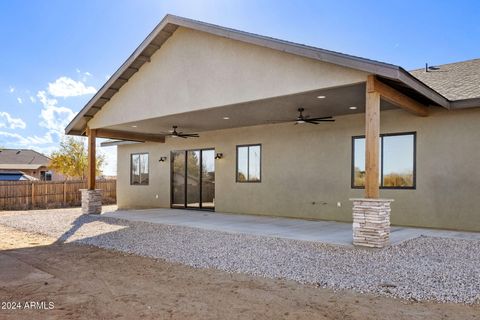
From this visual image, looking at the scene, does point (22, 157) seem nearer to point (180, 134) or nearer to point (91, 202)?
point (91, 202)

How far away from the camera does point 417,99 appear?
8492mm

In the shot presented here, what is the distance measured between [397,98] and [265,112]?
140 inches

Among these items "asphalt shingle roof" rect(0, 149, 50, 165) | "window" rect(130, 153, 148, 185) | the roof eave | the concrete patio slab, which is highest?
the roof eave

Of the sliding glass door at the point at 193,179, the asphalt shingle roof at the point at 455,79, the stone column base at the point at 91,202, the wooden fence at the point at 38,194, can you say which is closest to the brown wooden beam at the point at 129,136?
the sliding glass door at the point at 193,179

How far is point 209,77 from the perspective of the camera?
929 centimetres

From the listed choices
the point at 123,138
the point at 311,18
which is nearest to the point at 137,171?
the point at 123,138

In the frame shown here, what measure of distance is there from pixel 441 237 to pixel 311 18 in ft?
29.7

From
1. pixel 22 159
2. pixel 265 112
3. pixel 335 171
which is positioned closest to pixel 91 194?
pixel 265 112

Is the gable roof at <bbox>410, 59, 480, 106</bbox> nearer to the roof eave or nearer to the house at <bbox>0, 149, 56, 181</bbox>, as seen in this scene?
the roof eave

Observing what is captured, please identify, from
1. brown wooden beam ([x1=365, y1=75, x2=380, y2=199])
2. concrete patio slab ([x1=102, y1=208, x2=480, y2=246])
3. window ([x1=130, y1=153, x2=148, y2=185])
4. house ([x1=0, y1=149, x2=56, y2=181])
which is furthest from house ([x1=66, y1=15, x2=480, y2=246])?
house ([x1=0, y1=149, x2=56, y2=181])

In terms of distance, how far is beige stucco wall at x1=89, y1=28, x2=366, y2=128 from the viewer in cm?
756

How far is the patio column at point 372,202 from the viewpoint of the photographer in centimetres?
662

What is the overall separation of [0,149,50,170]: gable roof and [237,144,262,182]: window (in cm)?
2429

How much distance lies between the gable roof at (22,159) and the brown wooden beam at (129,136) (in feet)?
66.5
